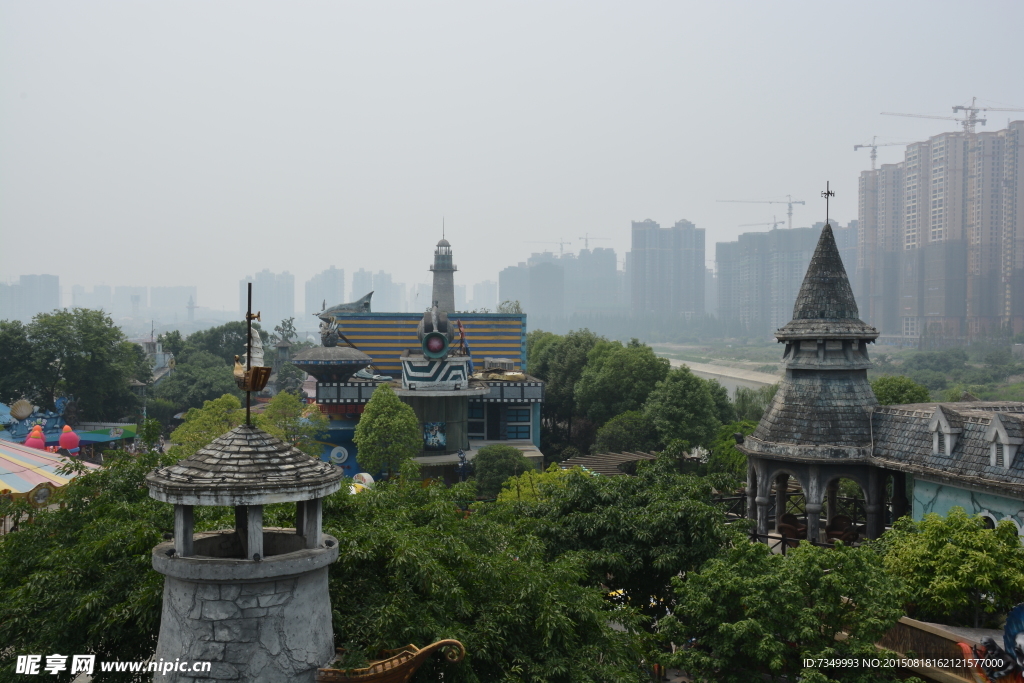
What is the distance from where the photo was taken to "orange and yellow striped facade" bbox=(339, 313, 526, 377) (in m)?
66.5

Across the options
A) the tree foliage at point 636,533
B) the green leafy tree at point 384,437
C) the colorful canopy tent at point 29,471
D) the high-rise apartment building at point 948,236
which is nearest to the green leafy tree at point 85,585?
the tree foliage at point 636,533

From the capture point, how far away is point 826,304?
88.3ft

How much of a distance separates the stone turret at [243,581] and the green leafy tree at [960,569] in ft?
41.9

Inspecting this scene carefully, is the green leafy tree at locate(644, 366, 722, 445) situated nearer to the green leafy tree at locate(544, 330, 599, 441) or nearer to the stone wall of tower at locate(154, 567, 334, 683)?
the green leafy tree at locate(544, 330, 599, 441)

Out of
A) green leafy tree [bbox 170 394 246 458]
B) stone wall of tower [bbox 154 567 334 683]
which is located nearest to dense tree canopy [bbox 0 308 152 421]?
green leafy tree [bbox 170 394 246 458]

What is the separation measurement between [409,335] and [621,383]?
17204mm

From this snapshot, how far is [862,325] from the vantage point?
2648cm

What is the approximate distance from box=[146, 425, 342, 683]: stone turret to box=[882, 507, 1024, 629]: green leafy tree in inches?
502

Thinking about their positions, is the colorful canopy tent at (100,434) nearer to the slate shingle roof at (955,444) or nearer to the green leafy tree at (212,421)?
the green leafy tree at (212,421)

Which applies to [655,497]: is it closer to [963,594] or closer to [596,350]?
[963,594]

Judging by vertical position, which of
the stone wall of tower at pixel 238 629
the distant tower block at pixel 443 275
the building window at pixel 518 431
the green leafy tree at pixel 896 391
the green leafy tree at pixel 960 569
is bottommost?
the building window at pixel 518 431

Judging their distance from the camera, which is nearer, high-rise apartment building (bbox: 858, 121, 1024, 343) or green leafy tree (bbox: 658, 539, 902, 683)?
green leafy tree (bbox: 658, 539, 902, 683)

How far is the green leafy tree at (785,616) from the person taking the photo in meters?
15.4

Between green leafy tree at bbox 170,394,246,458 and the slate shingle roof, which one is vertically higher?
the slate shingle roof
